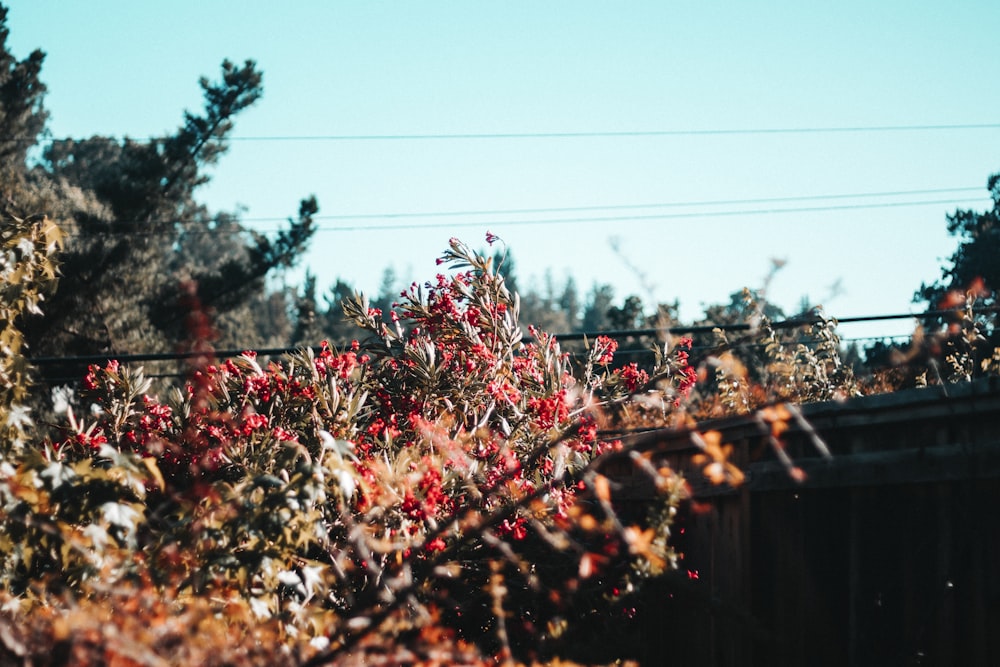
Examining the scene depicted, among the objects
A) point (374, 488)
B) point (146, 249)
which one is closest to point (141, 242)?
point (146, 249)

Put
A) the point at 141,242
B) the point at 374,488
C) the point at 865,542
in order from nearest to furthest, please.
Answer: the point at 865,542 → the point at 374,488 → the point at 141,242

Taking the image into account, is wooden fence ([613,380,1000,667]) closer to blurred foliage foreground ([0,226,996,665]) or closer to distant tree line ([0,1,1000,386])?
blurred foliage foreground ([0,226,996,665])

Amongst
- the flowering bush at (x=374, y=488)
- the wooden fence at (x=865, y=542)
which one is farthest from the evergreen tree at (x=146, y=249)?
the wooden fence at (x=865, y=542)

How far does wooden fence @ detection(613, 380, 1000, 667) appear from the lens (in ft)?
10.8

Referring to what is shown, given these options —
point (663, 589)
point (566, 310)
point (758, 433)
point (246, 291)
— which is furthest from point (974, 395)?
point (566, 310)

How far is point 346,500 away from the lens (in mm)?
4539

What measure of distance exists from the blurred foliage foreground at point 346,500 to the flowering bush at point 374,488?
0.06 ft

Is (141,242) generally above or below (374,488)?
above

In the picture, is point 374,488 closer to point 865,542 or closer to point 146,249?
point 865,542

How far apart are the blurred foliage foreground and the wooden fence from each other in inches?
Answer: 22.3

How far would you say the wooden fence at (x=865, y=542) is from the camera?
3.29m

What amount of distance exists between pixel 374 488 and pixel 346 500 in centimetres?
23

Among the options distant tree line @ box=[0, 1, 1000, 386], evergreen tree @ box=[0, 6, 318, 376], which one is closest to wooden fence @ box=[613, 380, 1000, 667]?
distant tree line @ box=[0, 1, 1000, 386]

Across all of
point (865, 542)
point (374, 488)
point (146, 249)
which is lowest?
point (865, 542)
